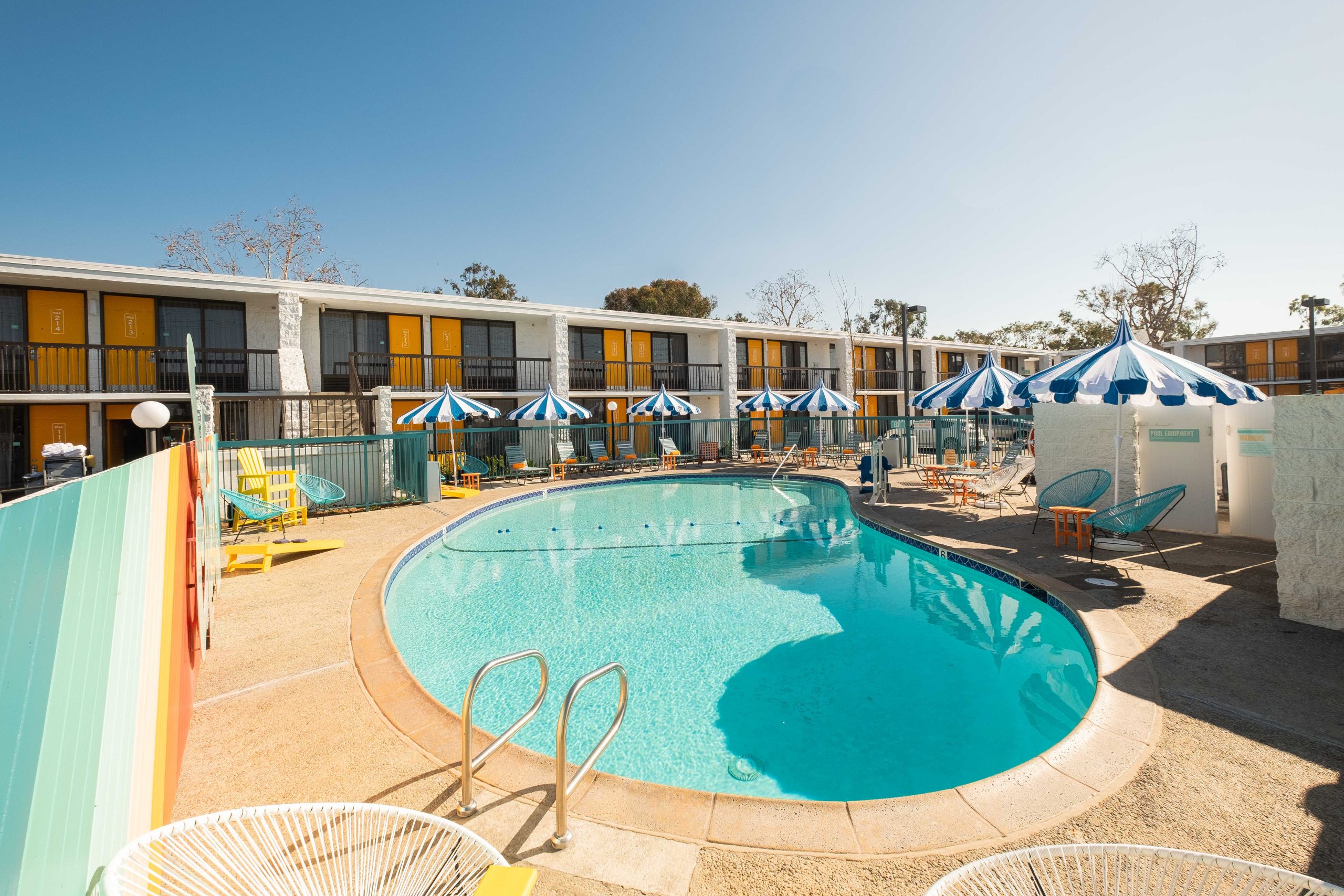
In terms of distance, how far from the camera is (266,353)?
1532 centimetres

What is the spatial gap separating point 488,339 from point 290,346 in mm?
6137

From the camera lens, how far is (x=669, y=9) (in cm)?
1112

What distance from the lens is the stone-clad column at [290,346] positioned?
14.6 metres

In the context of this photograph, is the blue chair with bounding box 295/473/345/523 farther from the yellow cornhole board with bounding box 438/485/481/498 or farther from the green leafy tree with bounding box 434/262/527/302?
the green leafy tree with bounding box 434/262/527/302

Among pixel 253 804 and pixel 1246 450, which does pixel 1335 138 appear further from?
pixel 253 804

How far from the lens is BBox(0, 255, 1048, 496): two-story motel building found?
1345cm

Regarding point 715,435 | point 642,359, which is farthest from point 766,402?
point 642,359

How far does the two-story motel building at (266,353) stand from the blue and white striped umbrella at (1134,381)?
48.2 feet

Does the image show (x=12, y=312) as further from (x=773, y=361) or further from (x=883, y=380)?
(x=883, y=380)

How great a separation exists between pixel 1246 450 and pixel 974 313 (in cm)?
2437

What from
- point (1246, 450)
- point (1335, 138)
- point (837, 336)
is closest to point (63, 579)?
point (1246, 450)

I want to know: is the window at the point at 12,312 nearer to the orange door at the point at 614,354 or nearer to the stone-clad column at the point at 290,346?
the stone-clad column at the point at 290,346

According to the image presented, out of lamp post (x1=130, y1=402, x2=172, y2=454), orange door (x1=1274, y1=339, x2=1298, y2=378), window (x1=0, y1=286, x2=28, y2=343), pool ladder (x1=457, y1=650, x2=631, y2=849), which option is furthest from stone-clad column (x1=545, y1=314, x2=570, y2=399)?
orange door (x1=1274, y1=339, x2=1298, y2=378)

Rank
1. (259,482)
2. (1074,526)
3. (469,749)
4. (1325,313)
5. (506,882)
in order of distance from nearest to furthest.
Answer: (506,882), (469,749), (1074,526), (259,482), (1325,313)
